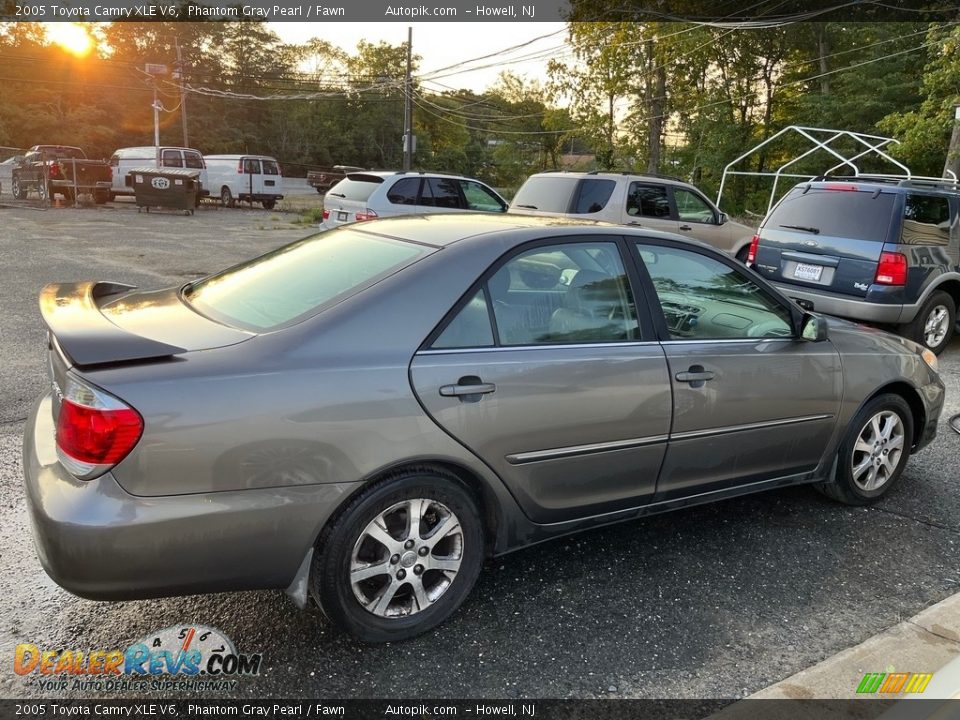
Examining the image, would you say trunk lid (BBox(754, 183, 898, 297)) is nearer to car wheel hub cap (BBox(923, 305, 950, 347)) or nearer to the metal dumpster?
car wheel hub cap (BBox(923, 305, 950, 347))

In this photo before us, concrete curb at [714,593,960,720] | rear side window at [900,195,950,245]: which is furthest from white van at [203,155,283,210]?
concrete curb at [714,593,960,720]

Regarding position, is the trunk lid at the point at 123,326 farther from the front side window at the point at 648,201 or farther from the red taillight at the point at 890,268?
the front side window at the point at 648,201

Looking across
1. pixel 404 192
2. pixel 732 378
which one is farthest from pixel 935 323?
pixel 404 192

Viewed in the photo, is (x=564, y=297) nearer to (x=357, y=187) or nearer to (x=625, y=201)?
(x=625, y=201)

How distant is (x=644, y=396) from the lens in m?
3.15

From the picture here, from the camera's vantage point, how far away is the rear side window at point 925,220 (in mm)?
7492

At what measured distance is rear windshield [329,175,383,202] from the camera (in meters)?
12.5

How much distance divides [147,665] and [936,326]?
8.44m

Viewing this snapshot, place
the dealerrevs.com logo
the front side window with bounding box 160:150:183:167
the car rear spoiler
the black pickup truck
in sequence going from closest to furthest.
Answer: the car rear spoiler, the dealerrevs.com logo, the black pickup truck, the front side window with bounding box 160:150:183:167

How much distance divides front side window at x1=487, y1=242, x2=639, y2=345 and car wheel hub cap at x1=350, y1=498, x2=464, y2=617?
2.43ft

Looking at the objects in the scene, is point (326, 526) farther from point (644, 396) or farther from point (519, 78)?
point (519, 78)

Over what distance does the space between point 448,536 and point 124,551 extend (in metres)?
1.12

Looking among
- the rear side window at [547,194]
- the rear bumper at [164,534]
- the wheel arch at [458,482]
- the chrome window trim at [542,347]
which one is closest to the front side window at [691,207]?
the rear side window at [547,194]

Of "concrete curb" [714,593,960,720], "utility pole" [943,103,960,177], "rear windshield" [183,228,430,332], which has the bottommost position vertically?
"concrete curb" [714,593,960,720]
